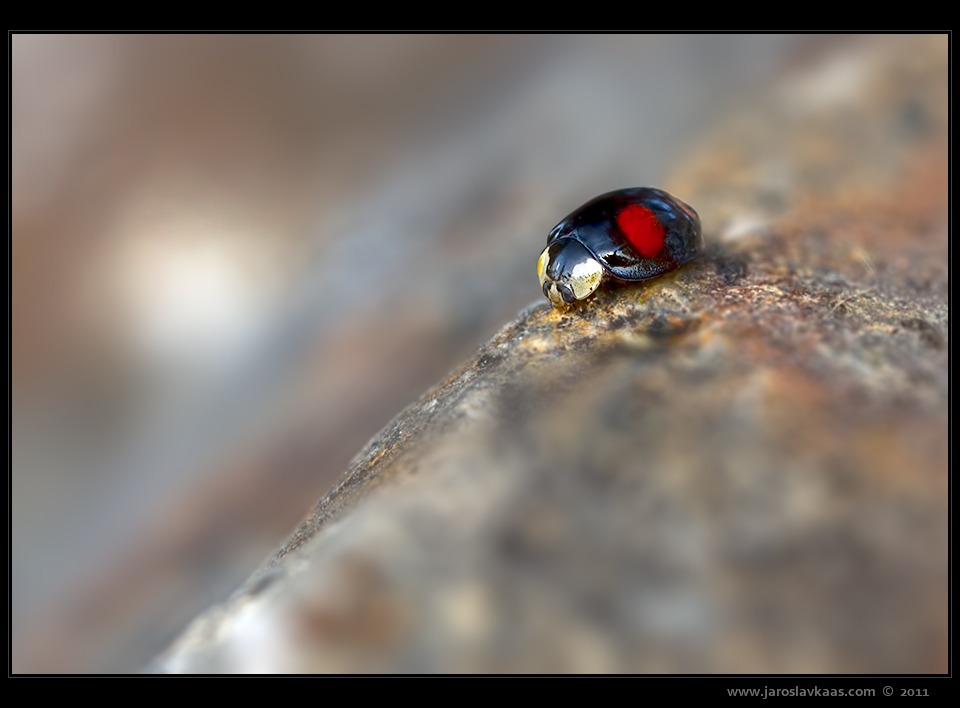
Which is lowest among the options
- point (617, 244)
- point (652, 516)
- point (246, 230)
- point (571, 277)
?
point (652, 516)

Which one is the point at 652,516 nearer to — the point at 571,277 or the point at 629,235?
the point at 571,277

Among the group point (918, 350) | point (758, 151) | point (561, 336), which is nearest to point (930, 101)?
point (758, 151)

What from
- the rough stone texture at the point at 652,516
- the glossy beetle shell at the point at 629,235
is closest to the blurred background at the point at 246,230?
the glossy beetle shell at the point at 629,235

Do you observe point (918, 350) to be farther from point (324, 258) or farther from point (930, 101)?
point (324, 258)

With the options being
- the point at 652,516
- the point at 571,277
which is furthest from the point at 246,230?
the point at 652,516

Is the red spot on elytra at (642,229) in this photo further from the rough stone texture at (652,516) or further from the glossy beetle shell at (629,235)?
the rough stone texture at (652,516)

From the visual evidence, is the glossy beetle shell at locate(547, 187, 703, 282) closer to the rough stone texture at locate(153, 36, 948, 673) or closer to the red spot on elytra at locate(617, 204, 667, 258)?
the red spot on elytra at locate(617, 204, 667, 258)
